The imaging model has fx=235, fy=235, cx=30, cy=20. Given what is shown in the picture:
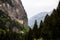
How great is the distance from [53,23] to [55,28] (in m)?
3.35

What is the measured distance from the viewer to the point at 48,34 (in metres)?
97.5

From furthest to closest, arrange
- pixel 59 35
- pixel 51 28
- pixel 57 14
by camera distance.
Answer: pixel 57 14 < pixel 51 28 < pixel 59 35

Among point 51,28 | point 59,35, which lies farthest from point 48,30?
point 59,35

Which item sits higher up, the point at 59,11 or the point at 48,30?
the point at 59,11


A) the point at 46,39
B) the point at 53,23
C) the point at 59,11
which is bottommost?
the point at 46,39

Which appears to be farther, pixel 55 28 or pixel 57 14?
pixel 57 14

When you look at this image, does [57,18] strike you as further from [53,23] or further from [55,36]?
[55,36]

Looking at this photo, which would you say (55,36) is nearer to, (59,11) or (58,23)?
(58,23)

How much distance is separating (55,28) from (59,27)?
2570 millimetres

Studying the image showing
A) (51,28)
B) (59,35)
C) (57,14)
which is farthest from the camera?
(57,14)

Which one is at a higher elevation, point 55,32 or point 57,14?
point 57,14

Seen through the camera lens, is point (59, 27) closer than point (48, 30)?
Yes

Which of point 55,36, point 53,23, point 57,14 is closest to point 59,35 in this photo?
point 55,36

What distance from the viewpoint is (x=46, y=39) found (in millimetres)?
100125
